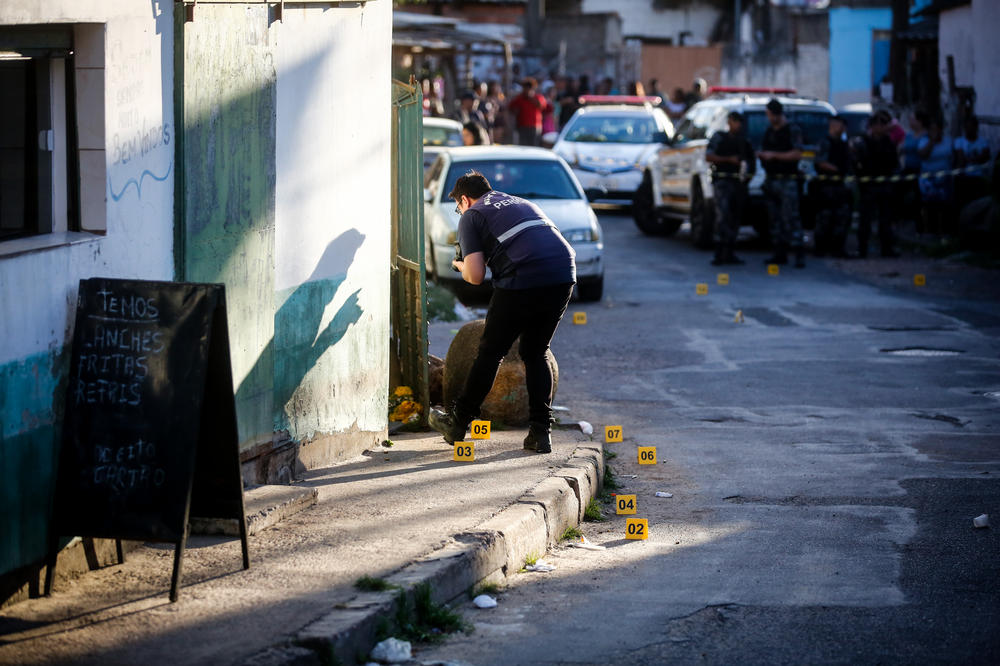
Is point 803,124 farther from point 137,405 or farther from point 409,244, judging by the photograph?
point 137,405

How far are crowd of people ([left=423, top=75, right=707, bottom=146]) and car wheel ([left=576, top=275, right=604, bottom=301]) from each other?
9874 mm

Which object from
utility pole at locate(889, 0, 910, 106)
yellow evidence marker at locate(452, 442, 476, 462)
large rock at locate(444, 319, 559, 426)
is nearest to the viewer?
yellow evidence marker at locate(452, 442, 476, 462)

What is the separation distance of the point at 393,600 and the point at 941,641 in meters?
2.14

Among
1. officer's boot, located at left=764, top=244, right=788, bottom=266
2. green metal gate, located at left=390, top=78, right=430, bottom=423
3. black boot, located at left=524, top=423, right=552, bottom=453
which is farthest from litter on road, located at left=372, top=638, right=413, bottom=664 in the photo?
officer's boot, located at left=764, top=244, right=788, bottom=266

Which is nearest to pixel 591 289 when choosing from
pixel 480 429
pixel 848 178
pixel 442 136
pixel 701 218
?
pixel 701 218

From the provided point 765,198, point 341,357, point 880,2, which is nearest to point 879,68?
point 880,2

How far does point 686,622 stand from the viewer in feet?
18.0

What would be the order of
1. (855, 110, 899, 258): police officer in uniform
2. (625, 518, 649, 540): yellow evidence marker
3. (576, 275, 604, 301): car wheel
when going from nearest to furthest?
(625, 518, 649, 540): yellow evidence marker < (576, 275, 604, 301): car wheel < (855, 110, 899, 258): police officer in uniform

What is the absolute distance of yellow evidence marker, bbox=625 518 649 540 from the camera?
702 cm

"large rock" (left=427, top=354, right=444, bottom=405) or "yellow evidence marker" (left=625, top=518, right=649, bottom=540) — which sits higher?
"large rock" (left=427, top=354, right=444, bottom=405)

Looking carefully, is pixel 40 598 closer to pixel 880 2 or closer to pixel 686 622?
pixel 686 622

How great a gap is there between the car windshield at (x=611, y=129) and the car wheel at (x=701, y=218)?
3.79 m

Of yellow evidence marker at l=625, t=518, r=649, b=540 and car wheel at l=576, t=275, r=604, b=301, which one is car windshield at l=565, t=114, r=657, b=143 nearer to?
car wheel at l=576, t=275, r=604, b=301

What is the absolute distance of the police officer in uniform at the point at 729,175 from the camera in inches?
712
